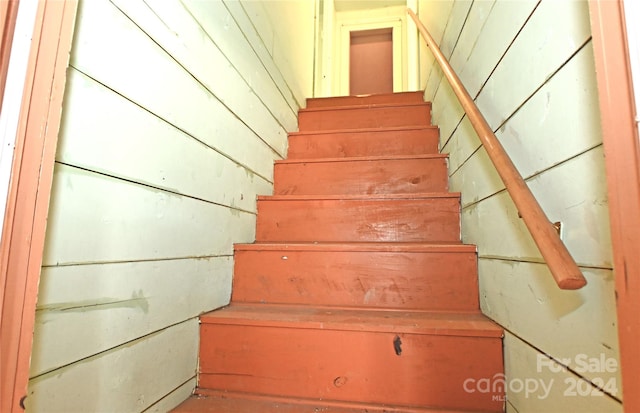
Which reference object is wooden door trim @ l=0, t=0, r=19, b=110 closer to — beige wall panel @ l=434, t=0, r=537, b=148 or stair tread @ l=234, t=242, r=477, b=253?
stair tread @ l=234, t=242, r=477, b=253

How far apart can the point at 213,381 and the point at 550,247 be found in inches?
37.8

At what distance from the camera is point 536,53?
0.66m

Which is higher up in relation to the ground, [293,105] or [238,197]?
[293,105]

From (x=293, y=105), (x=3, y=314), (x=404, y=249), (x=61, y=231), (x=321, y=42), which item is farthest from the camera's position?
(x=321, y=42)

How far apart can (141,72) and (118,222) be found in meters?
0.37

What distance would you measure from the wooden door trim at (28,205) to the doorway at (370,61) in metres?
3.78

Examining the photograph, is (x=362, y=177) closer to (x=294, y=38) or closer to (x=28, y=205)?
(x=28, y=205)

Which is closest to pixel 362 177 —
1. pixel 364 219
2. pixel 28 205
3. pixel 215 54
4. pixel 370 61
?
pixel 364 219

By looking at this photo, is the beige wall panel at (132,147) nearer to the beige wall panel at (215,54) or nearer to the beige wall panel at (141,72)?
the beige wall panel at (141,72)

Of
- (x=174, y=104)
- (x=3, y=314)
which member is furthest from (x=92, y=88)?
(x=3, y=314)

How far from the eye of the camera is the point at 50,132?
1.56 feet

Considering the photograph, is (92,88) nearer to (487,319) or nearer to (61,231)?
(61,231)

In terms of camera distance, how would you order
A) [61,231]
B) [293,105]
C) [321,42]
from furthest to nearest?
[321,42] < [293,105] < [61,231]

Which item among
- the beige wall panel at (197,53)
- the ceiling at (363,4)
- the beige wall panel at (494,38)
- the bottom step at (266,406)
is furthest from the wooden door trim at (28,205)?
the ceiling at (363,4)
